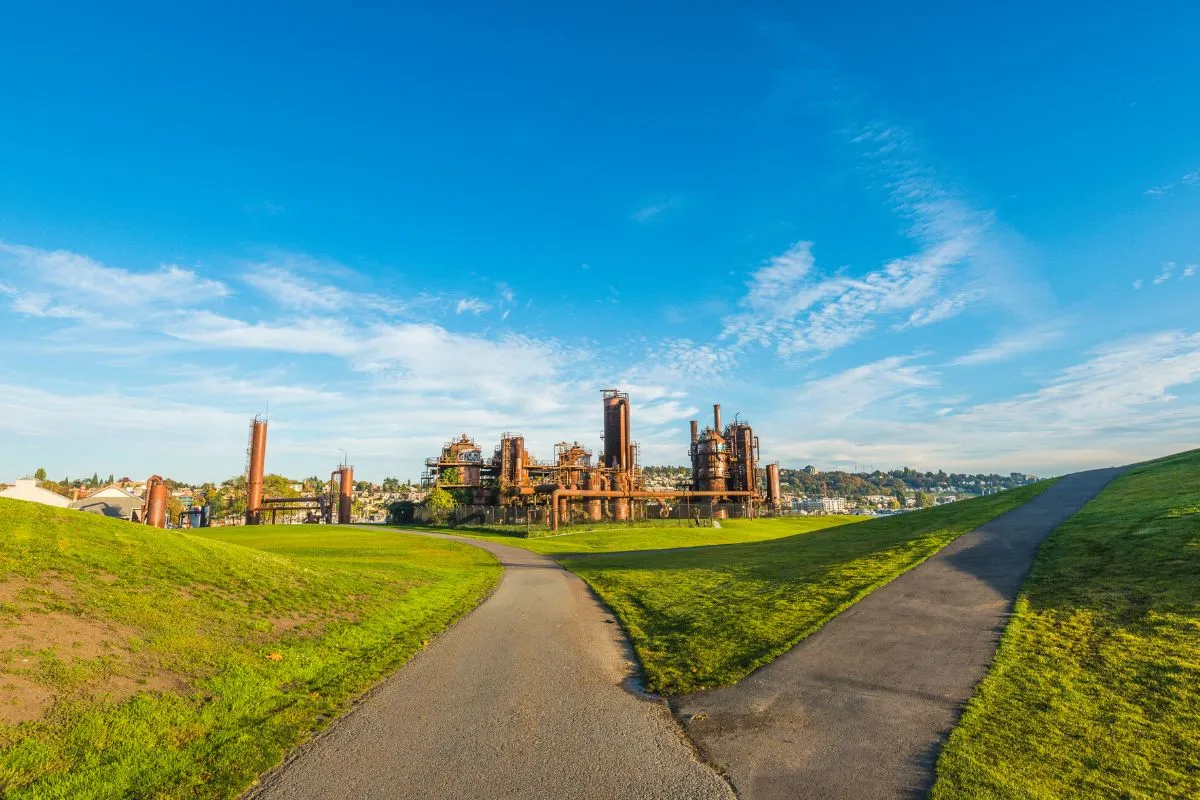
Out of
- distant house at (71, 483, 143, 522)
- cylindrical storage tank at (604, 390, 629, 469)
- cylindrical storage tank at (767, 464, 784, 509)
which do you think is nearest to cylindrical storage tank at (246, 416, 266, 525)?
distant house at (71, 483, 143, 522)

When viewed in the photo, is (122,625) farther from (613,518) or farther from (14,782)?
(613,518)

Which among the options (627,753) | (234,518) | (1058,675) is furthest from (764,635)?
(234,518)

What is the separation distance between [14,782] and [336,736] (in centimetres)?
356

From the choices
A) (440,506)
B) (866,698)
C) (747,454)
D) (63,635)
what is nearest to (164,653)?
(63,635)

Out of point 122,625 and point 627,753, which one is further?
point 122,625

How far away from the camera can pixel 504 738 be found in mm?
8688

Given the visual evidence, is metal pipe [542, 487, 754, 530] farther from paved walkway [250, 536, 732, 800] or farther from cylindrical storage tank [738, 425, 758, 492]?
paved walkway [250, 536, 732, 800]

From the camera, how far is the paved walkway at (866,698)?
7.22 metres

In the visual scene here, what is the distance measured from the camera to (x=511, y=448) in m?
93.4

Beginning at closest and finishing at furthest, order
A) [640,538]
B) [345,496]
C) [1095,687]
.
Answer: [1095,687]
[640,538]
[345,496]

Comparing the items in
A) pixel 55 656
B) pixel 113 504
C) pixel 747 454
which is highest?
pixel 747 454

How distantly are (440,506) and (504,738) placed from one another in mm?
87117

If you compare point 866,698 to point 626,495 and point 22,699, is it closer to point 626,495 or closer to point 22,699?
point 22,699

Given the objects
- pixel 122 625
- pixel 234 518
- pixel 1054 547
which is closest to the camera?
pixel 122 625
